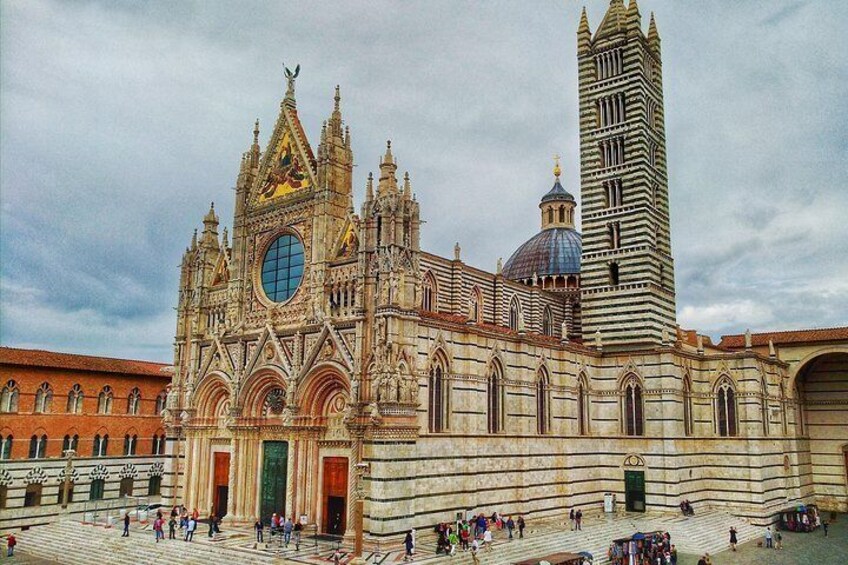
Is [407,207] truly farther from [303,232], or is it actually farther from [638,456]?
[638,456]

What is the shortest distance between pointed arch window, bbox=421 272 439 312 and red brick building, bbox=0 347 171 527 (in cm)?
1910

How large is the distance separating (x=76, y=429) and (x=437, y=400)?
2324 cm

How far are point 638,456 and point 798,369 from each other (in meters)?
14.3

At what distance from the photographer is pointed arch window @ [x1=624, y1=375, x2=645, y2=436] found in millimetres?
39281

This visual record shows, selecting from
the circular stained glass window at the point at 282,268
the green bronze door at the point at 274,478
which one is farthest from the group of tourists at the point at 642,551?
the circular stained glass window at the point at 282,268

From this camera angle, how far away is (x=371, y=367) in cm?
2923

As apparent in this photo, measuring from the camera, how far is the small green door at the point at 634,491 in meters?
38.5

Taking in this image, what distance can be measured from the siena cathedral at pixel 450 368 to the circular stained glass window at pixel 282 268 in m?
0.11

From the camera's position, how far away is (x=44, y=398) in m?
41.0

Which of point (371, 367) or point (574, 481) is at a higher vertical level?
point (371, 367)

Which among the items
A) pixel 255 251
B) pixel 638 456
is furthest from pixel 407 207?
pixel 638 456

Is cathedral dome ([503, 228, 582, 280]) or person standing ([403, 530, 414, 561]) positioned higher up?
cathedral dome ([503, 228, 582, 280])

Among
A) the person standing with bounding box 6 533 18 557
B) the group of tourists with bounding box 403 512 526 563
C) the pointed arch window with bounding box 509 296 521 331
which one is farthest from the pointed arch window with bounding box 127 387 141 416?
the group of tourists with bounding box 403 512 526 563

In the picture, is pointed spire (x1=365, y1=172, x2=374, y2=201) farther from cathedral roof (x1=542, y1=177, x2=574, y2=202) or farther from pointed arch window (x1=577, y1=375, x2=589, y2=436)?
cathedral roof (x1=542, y1=177, x2=574, y2=202)
